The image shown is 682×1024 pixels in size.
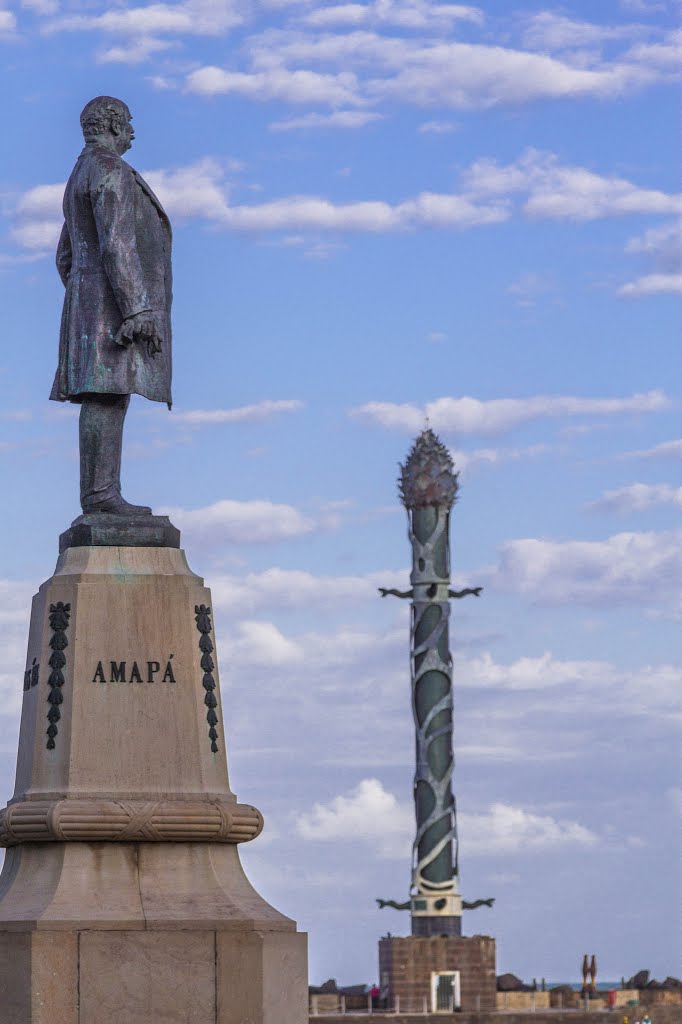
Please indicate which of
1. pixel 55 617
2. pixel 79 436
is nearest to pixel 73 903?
pixel 55 617

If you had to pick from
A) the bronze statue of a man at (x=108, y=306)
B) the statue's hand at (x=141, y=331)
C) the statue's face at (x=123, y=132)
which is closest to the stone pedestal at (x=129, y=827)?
the bronze statue of a man at (x=108, y=306)

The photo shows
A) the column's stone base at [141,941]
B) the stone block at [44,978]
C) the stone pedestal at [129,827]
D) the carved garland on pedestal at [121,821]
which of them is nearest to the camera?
the stone block at [44,978]

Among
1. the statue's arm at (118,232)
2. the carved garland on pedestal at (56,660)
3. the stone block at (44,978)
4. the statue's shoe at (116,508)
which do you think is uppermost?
the statue's arm at (118,232)

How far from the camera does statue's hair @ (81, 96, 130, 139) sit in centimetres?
2052

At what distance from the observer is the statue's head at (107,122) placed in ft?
67.4

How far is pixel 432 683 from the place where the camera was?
84.6 meters

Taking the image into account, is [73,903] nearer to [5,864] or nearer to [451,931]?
[5,864]

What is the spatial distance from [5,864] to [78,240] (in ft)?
17.0

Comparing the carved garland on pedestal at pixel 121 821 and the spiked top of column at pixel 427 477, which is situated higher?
the spiked top of column at pixel 427 477

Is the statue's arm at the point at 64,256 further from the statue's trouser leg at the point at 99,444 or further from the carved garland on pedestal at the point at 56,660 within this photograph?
the carved garland on pedestal at the point at 56,660

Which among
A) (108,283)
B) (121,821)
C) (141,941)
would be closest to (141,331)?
(108,283)

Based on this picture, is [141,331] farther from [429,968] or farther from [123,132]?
[429,968]

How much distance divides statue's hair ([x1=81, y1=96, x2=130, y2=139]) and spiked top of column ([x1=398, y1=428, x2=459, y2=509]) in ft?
214

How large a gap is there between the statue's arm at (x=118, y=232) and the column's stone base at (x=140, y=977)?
5106mm
